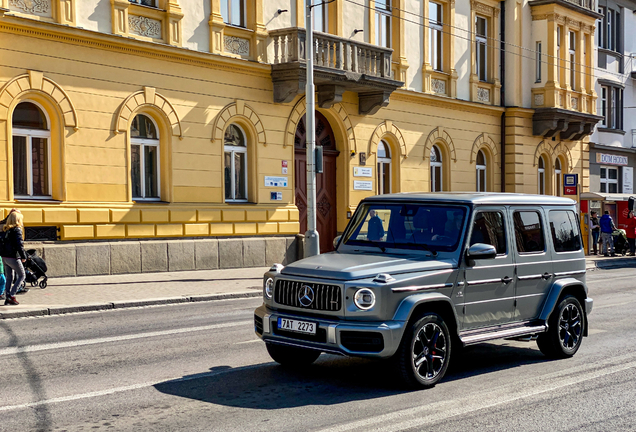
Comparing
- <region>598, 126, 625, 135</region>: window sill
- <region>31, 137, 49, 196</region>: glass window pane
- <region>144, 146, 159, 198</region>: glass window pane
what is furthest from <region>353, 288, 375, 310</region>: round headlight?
<region>598, 126, 625, 135</region>: window sill

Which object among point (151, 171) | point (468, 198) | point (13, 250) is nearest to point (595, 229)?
point (151, 171)

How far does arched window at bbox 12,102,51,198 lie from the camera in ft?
58.7

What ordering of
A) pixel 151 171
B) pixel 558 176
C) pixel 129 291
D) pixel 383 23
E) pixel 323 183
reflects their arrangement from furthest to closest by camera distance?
pixel 558 176 → pixel 383 23 → pixel 323 183 → pixel 151 171 → pixel 129 291

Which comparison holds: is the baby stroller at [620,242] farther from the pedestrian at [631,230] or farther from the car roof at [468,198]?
the car roof at [468,198]

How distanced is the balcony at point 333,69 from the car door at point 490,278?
14.9m

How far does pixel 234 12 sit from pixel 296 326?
16787mm

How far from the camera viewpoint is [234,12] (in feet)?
73.6

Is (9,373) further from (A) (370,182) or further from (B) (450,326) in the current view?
(A) (370,182)

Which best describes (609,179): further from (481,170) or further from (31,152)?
(31,152)

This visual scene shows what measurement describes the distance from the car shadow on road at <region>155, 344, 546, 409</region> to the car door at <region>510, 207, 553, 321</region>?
0.67 metres

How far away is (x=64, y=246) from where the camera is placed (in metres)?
17.8

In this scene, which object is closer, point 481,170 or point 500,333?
point 500,333

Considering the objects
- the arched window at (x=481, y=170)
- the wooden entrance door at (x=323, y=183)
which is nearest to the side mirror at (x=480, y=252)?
the wooden entrance door at (x=323, y=183)

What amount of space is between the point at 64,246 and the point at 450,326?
40.6 ft
